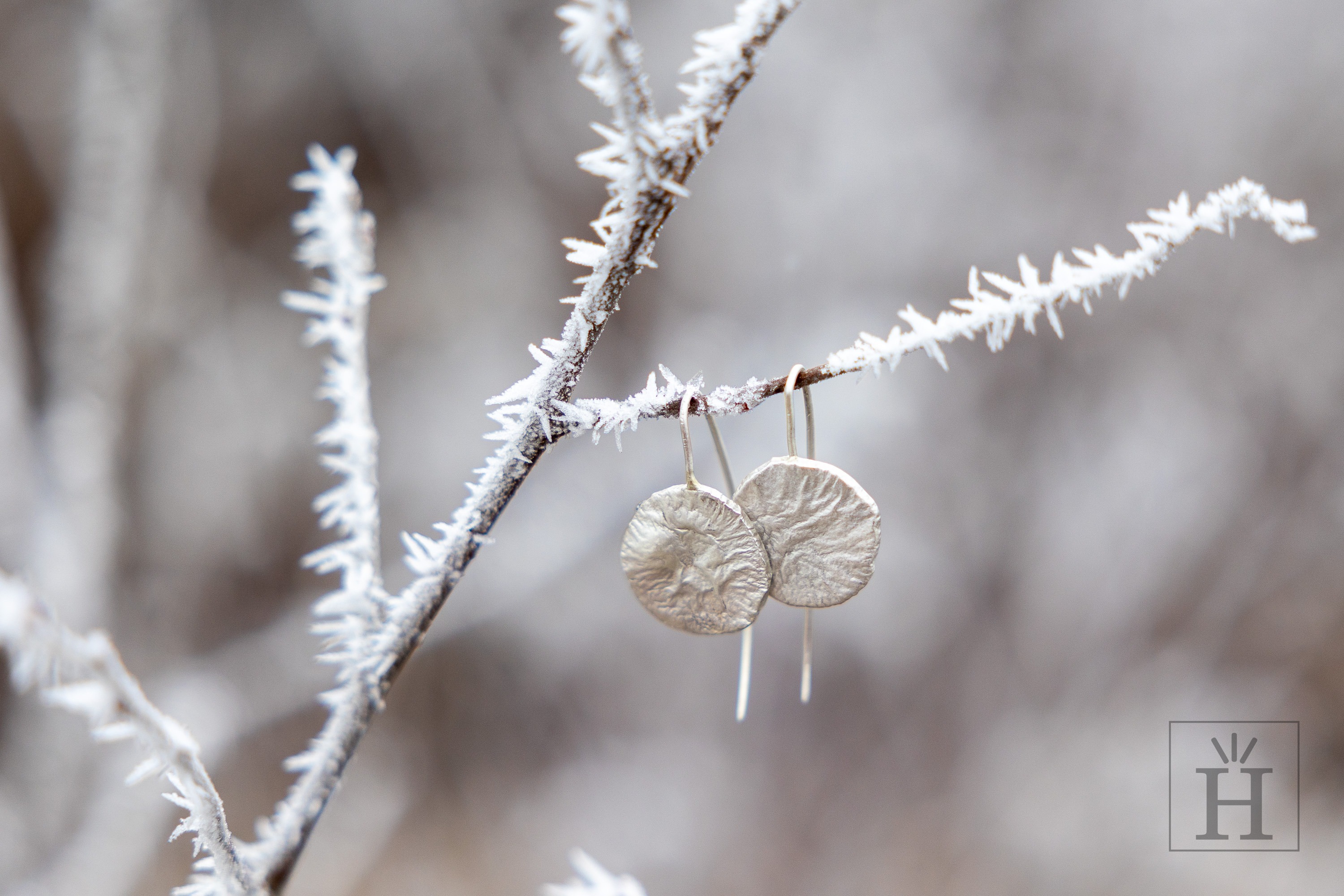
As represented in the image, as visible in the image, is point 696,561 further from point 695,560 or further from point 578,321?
point 578,321

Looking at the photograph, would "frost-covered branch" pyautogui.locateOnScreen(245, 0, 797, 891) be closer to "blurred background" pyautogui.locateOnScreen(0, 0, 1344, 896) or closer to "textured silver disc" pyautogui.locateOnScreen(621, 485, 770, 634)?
"textured silver disc" pyautogui.locateOnScreen(621, 485, 770, 634)

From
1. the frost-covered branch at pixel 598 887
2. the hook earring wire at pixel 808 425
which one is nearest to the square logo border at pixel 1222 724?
the hook earring wire at pixel 808 425

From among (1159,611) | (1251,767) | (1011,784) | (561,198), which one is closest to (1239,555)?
(1159,611)

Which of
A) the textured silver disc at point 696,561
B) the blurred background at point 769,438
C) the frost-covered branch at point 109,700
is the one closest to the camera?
the frost-covered branch at point 109,700

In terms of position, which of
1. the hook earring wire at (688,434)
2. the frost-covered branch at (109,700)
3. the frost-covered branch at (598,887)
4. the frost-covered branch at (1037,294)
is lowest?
the frost-covered branch at (598,887)

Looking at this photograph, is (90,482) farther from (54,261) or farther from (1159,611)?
(1159,611)

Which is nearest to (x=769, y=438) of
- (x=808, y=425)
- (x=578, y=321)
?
(x=808, y=425)

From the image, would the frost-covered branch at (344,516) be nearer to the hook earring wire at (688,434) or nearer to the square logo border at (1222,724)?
the hook earring wire at (688,434)
